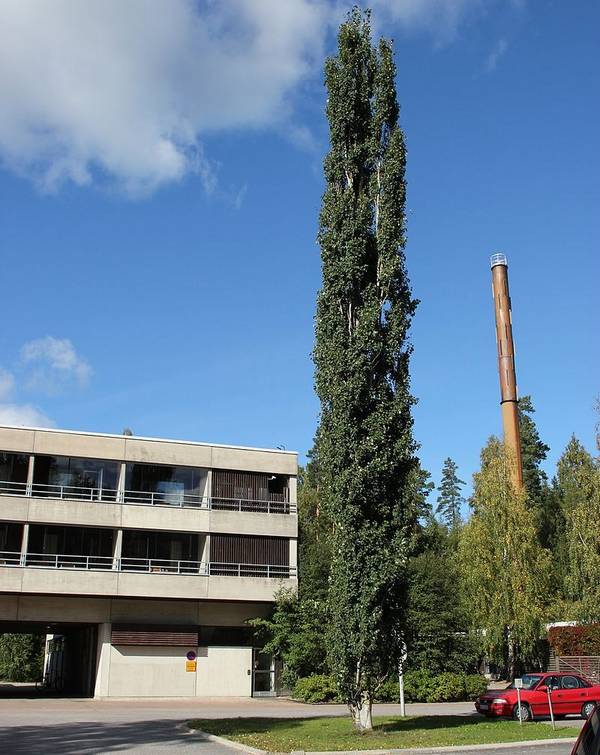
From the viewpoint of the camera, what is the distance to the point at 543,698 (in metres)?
24.1

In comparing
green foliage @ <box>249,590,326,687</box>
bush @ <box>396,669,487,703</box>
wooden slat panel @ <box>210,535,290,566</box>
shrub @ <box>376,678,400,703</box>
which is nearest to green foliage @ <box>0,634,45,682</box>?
wooden slat panel @ <box>210,535,290,566</box>

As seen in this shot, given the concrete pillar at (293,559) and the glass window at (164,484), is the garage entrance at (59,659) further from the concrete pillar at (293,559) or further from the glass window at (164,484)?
the concrete pillar at (293,559)

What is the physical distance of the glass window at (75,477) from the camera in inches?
1473

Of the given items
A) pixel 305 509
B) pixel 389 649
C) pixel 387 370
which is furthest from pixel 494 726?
pixel 305 509

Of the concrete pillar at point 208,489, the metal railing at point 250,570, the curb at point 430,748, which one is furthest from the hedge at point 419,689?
the curb at point 430,748

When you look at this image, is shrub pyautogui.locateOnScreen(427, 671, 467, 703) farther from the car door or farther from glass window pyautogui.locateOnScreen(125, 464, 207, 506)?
glass window pyautogui.locateOnScreen(125, 464, 207, 506)

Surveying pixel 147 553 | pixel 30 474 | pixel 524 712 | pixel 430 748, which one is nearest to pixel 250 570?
pixel 147 553

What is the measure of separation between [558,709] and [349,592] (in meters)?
8.88

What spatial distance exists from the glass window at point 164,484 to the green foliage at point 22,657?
30.0 m

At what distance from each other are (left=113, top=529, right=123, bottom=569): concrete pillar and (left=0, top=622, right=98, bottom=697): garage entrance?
13.7ft

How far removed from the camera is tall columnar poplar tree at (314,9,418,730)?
20109mm

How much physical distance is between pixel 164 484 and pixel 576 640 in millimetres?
21165

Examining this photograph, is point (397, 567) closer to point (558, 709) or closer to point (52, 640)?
point (558, 709)

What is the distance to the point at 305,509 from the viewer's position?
61.1 m
